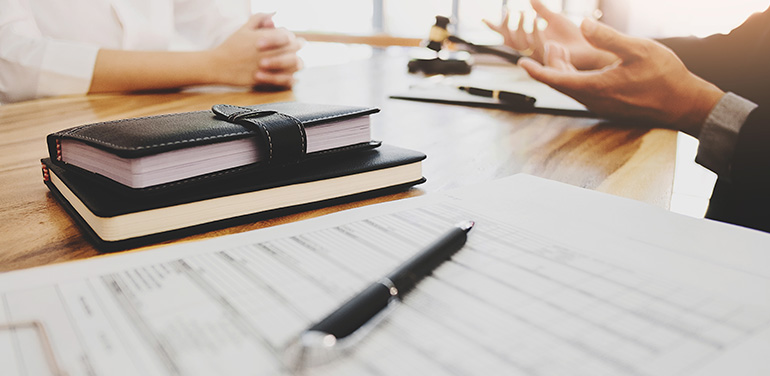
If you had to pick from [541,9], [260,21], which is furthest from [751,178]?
[260,21]

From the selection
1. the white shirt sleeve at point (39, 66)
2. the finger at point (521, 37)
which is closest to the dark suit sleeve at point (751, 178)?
the finger at point (521, 37)

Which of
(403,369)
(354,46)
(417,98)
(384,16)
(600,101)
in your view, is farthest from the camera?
(384,16)

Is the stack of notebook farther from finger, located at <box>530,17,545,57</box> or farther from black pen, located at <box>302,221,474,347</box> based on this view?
finger, located at <box>530,17,545,57</box>

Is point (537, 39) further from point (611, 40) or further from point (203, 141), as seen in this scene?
point (203, 141)

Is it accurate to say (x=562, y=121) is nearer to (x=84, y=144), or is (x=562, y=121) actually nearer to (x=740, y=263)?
(x=740, y=263)

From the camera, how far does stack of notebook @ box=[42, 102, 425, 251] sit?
362 millimetres

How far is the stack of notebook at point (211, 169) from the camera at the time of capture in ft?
1.19

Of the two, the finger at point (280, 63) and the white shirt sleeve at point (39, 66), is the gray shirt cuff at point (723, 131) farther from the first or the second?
the white shirt sleeve at point (39, 66)

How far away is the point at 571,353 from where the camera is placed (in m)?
0.24

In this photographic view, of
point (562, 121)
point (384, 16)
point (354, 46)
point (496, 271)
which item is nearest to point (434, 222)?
point (496, 271)

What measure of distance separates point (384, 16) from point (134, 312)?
3.91 metres

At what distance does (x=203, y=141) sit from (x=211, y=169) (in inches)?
1.0

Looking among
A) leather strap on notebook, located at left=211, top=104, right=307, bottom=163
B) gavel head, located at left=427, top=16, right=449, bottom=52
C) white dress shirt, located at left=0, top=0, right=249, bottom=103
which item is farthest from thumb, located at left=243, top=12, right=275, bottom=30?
leather strap on notebook, located at left=211, top=104, right=307, bottom=163

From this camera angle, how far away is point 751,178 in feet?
2.52
